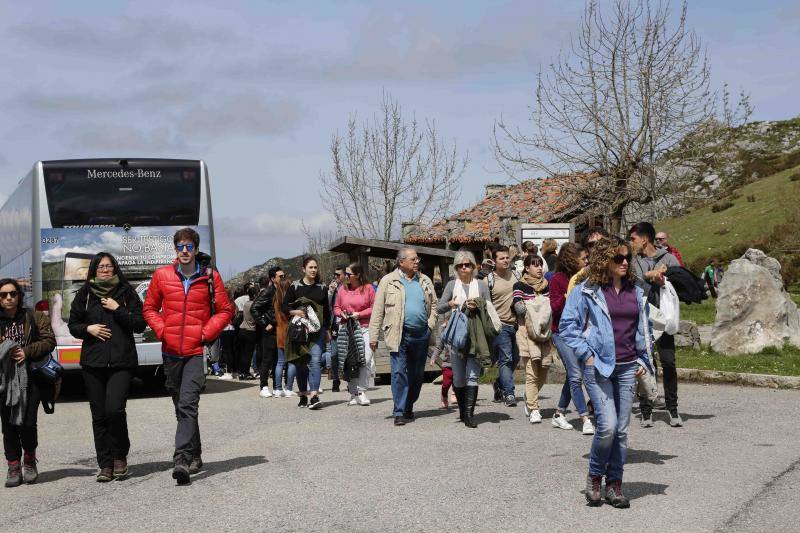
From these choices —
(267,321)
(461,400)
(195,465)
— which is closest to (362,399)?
(267,321)

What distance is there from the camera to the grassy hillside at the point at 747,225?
46.7 metres

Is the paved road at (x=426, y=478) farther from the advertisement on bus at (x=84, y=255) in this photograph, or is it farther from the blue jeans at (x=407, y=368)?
the advertisement on bus at (x=84, y=255)

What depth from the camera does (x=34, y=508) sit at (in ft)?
23.7

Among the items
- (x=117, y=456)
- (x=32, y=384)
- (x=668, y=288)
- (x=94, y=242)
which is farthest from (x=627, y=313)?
(x=94, y=242)

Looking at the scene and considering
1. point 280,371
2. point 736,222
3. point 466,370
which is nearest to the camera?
point 466,370

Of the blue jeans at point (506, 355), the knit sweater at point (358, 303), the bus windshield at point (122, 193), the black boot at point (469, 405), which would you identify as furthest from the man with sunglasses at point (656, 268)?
the bus windshield at point (122, 193)

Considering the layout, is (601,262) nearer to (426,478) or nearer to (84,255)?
(426,478)

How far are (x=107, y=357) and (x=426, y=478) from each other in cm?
265

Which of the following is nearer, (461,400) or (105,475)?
(105,475)

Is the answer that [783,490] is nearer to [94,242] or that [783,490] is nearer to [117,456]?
[117,456]

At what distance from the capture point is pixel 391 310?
11.1 meters

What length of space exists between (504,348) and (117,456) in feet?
16.8

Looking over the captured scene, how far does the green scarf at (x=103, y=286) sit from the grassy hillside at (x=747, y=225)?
3552cm

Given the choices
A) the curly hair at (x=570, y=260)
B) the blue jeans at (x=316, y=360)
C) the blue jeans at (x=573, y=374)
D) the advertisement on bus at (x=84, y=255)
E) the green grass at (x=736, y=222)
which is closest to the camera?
the blue jeans at (x=573, y=374)
